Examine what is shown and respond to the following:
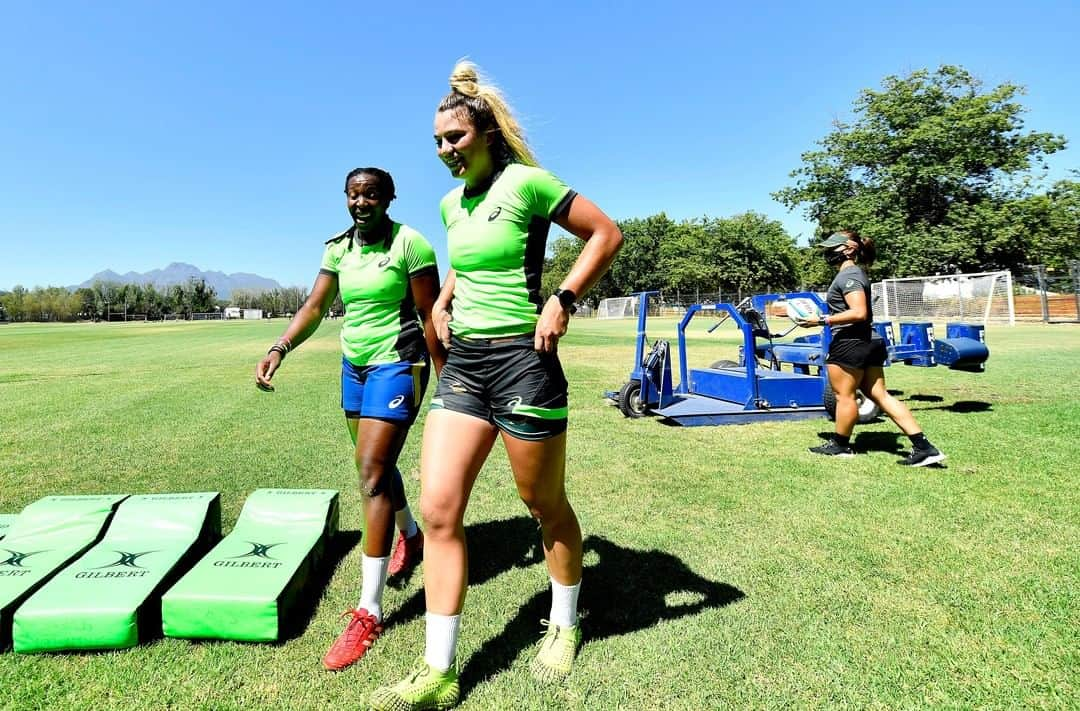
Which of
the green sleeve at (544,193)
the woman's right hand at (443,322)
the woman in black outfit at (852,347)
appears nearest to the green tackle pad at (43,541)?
the woman's right hand at (443,322)

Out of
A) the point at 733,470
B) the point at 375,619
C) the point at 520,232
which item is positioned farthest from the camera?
the point at 733,470

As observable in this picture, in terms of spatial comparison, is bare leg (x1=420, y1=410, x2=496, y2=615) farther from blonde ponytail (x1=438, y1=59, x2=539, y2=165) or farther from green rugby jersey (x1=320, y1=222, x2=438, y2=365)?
blonde ponytail (x1=438, y1=59, x2=539, y2=165)

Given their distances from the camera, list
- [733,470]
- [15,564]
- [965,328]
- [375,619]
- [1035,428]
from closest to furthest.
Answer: [375,619] < [15,564] < [733,470] < [1035,428] < [965,328]

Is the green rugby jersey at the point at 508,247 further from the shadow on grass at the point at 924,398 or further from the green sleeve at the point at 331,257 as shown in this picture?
the shadow on grass at the point at 924,398

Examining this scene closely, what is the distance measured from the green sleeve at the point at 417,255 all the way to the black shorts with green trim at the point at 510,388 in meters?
0.77

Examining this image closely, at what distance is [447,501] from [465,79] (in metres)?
1.69

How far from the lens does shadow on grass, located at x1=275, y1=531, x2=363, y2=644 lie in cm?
275

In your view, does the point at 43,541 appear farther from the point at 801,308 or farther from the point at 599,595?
the point at 801,308

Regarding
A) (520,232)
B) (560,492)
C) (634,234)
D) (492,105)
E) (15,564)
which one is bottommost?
(15,564)

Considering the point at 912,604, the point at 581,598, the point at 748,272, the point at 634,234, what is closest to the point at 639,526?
the point at 581,598

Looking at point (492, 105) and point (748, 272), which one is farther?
point (748, 272)

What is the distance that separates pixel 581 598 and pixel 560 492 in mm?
941

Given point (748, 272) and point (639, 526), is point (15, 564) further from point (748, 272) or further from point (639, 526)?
point (748, 272)

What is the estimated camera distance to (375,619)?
106 inches
